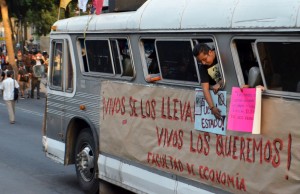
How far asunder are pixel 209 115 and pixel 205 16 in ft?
3.25

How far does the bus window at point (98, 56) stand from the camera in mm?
9055

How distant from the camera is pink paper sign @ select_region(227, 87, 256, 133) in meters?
6.13

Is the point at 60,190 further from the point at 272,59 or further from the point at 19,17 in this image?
the point at 19,17

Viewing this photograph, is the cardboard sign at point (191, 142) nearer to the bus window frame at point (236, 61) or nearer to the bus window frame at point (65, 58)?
the bus window frame at point (236, 61)

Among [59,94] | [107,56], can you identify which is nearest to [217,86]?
[107,56]

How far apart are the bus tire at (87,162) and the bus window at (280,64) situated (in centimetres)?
379

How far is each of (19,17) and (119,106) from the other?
107ft

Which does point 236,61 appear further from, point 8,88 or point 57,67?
point 8,88

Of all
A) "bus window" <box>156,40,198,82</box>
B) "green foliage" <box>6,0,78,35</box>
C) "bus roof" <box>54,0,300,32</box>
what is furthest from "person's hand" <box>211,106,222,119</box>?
"green foliage" <box>6,0,78,35</box>

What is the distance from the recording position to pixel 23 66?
28828 millimetres

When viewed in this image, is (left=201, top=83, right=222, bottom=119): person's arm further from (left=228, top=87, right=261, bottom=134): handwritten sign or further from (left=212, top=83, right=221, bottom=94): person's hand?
(left=228, top=87, right=261, bottom=134): handwritten sign

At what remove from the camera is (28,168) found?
11898 mm

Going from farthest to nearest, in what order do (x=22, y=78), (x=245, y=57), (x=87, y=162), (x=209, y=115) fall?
(x=22, y=78) < (x=87, y=162) < (x=209, y=115) < (x=245, y=57)

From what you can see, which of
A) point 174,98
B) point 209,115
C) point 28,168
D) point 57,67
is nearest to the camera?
point 209,115
